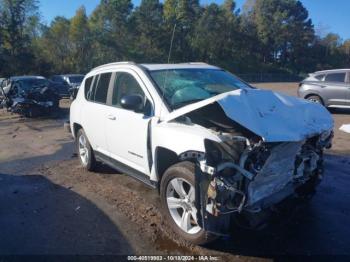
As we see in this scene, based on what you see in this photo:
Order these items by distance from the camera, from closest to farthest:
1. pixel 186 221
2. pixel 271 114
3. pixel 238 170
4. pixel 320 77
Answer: pixel 238 170, pixel 271 114, pixel 186 221, pixel 320 77

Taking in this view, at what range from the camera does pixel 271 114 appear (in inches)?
159

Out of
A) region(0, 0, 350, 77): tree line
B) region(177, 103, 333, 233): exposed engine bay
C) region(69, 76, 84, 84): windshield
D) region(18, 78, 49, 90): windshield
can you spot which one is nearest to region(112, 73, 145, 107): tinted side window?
region(177, 103, 333, 233): exposed engine bay

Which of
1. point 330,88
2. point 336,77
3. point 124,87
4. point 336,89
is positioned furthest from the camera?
point 336,77

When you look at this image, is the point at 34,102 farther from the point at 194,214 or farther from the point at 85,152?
the point at 194,214

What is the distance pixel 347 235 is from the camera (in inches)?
178

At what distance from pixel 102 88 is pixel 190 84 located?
5.82 feet

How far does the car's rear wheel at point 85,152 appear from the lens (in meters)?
6.95

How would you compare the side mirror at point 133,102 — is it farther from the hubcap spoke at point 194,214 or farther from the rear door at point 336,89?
the rear door at point 336,89

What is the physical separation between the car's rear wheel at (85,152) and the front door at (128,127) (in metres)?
1.08

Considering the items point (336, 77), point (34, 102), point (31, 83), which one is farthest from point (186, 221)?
point (31, 83)

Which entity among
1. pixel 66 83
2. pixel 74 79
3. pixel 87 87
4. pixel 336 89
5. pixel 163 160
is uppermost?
pixel 87 87

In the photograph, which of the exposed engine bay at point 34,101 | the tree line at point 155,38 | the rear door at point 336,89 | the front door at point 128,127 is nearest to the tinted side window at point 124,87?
the front door at point 128,127

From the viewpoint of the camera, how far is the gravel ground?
4.29m

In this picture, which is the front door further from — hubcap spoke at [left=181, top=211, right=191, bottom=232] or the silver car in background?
the silver car in background
